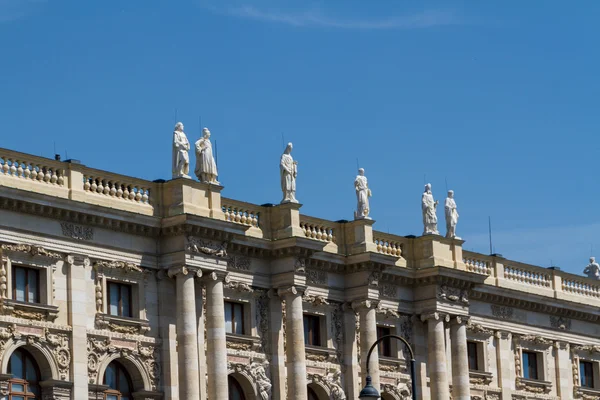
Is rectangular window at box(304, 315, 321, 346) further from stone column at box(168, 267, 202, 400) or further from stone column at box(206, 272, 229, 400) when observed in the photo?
stone column at box(168, 267, 202, 400)

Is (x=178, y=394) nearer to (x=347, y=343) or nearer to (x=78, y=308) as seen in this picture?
(x=78, y=308)

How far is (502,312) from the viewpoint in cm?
7350

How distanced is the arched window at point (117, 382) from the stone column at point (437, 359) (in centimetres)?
1406

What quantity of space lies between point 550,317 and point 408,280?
9213 mm

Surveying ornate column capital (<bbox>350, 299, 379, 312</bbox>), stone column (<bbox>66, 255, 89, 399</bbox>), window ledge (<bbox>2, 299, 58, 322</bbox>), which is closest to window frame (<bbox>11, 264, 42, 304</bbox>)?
window ledge (<bbox>2, 299, 58, 322</bbox>)

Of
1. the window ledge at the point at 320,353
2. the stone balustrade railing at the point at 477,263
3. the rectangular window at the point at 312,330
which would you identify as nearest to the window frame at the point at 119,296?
the window ledge at the point at 320,353

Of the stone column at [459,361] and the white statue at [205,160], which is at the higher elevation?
the white statue at [205,160]

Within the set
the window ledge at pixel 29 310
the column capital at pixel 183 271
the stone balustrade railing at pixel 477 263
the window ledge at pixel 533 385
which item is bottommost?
the window ledge at pixel 29 310

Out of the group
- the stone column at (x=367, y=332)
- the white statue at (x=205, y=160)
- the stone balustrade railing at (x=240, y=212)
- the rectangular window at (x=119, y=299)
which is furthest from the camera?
the stone column at (x=367, y=332)

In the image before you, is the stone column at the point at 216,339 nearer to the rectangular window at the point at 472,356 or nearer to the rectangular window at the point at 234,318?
the rectangular window at the point at 234,318

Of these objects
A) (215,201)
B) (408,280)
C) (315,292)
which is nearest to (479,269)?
(408,280)

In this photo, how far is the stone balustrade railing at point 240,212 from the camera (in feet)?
206

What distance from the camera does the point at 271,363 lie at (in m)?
63.3

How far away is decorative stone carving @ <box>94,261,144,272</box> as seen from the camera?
58156 millimetres
